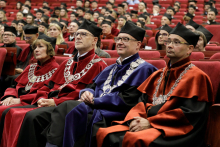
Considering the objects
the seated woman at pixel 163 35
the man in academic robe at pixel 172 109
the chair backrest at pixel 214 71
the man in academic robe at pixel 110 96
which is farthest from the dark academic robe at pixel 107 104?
the seated woman at pixel 163 35

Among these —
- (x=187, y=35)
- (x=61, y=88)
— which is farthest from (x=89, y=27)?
(x=187, y=35)

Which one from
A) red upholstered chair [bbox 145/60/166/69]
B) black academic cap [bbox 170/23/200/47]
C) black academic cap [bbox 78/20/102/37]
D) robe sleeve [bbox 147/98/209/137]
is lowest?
robe sleeve [bbox 147/98/209/137]

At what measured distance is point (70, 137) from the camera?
2.40 metres

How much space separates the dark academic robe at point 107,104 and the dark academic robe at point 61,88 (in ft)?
0.78

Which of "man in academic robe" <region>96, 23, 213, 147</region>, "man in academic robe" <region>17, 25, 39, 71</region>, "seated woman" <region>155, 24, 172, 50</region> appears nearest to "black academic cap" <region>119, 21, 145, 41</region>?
"man in academic robe" <region>96, 23, 213, 147</region>

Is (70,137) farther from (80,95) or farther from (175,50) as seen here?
(175,50)

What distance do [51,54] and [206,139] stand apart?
2.15m

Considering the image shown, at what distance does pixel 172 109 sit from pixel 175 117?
13 cm

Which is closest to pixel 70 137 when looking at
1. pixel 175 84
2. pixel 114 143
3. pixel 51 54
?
pixel 114 143

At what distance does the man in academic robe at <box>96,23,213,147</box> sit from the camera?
6.88 ft

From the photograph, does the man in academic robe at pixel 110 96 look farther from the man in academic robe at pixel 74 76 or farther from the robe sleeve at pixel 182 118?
the robe sleeve at pixel 182 118

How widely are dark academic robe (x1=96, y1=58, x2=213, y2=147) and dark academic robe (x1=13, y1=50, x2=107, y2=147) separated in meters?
0.67

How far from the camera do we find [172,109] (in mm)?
2295

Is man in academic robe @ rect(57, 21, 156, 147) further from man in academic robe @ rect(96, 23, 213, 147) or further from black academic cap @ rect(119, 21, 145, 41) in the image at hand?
man in academic robe @ rect(96, 23, 213, 147)
